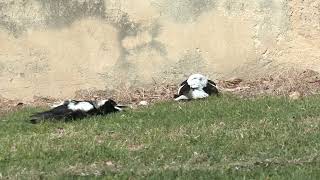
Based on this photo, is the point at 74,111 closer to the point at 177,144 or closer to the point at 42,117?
the point at 42,117

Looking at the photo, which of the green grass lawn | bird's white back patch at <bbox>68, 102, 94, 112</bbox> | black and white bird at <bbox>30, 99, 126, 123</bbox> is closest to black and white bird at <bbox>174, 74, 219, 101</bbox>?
the green grass lawn

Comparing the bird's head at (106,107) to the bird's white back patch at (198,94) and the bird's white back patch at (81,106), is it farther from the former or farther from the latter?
the bird's white back patch at (198,94)

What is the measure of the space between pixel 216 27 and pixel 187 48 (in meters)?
0.54

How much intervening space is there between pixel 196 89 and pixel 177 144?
9.08 feet

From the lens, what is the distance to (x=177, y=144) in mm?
6242

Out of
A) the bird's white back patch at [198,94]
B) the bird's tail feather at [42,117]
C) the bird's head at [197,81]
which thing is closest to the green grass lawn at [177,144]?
the bird's tail feather at [42,117]

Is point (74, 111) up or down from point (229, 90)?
up

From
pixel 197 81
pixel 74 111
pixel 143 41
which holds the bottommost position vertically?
pixel 74 111

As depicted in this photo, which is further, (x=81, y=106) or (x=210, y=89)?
(x=210, y=89)

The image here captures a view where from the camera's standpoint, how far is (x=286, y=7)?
9734mm

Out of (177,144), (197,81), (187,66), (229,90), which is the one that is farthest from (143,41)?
(177,144)

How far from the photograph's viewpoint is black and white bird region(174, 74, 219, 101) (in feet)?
29.2

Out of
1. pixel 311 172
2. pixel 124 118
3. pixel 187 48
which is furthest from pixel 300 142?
pixel 187 48

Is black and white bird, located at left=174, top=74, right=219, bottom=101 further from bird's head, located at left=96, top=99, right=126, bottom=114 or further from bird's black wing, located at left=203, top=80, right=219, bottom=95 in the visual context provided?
bird's head, located at left=96, top=99, right=126, bottom=114
